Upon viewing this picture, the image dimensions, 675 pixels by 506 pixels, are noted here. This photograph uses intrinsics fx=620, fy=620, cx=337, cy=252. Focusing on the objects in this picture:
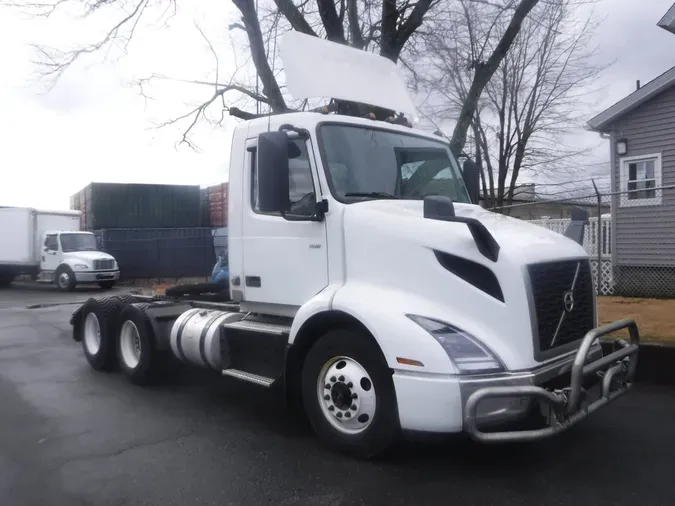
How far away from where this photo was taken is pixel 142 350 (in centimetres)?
661

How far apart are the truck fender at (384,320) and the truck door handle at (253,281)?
855 mm

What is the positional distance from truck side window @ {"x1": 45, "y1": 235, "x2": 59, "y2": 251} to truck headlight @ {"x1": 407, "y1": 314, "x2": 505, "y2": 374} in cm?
2200

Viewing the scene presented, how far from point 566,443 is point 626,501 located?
1.04 m

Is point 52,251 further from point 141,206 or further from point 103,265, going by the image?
point 141,206

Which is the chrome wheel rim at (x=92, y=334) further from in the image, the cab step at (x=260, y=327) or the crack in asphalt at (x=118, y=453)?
the crack in asphalt at (x=118, y=453)

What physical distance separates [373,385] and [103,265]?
66.5 ft

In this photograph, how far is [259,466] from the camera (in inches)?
173

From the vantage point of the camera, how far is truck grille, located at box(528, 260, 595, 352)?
13.3ft

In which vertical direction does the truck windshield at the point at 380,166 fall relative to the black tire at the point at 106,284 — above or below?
above

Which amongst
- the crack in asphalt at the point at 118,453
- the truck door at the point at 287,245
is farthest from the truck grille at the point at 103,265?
the crack in asphalt at the point at 118,453

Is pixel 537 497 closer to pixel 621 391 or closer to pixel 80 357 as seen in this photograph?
pixel 621 391

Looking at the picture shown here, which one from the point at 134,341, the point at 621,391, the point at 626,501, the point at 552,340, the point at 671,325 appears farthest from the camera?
the point at 671,325

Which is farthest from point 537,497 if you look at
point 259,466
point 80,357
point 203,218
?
point 203,218

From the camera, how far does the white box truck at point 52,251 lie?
22.2 meters
